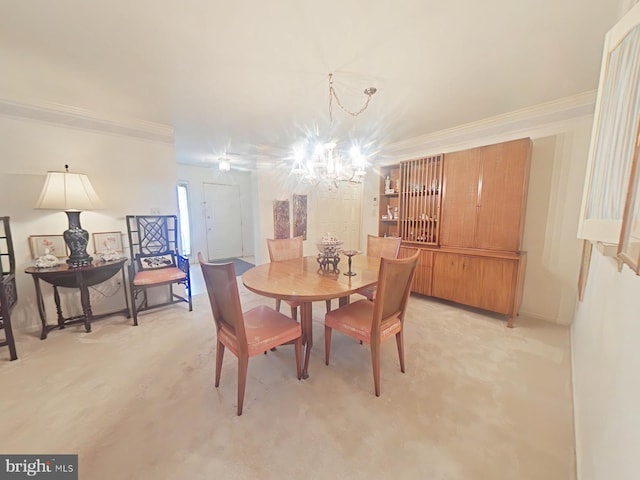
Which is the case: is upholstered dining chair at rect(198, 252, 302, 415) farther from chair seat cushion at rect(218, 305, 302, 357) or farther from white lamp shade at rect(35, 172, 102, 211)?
white lamp shade at rect(35, 172, 102, 211)

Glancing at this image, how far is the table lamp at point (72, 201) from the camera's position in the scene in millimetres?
2293

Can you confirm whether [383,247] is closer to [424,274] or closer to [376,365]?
[424,274]

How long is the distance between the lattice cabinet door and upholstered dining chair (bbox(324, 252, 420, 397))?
179 centimetres

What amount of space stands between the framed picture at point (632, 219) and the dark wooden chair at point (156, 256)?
11.1ft

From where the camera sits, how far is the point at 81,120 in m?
2.53

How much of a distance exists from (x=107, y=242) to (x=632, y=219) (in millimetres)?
4124

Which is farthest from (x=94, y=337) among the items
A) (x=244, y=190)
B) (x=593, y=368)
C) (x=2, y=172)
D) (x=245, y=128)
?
(x=244, y=190)

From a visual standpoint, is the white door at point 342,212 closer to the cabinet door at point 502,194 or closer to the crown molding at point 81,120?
the cabinet door at point 502,194

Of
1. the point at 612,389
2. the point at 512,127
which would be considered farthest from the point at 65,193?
the point at 512,127

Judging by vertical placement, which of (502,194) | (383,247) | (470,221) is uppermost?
(502,194)

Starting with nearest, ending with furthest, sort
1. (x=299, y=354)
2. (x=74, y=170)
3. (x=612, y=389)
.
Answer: (x=612, y=389) < (x=299, y=354) < (x=74, y=170)

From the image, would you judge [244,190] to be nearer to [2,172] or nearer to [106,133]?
[106,133]

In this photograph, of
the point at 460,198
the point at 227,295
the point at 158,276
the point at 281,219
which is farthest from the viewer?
the point at 281,219

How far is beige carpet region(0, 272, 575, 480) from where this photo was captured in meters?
1.23
